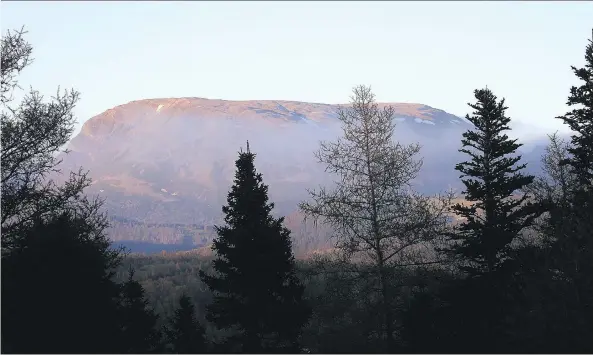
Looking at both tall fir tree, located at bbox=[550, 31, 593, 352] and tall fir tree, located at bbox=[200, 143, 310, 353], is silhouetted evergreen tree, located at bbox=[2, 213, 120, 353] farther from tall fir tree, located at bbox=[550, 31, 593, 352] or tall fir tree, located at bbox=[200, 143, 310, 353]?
tall fir tree, located at bbox=[550, 31, 593, 352]

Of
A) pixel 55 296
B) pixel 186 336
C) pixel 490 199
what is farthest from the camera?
pixel 186 336

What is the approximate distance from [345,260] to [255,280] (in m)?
3.35

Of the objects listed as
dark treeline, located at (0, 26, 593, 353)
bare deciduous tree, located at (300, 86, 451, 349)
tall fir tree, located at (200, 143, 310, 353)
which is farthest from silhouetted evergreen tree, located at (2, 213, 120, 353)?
bare deciduous tree, located at (300, 86, 451, 349)

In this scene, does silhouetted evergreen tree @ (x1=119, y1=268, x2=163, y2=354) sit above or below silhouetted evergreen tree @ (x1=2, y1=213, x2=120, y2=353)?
below

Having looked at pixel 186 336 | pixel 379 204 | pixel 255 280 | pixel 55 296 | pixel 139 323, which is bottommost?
pixel 186 336

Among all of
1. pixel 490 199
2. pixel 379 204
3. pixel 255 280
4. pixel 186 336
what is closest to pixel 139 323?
Answer: pixel 186 336

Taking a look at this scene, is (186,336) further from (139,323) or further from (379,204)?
(379,204)

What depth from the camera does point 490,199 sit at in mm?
18781

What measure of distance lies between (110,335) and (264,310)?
4534 mm

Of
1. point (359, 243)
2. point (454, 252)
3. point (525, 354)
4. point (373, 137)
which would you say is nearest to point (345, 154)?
point (373, 137)

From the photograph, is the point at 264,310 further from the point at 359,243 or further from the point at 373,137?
the point at 373,137

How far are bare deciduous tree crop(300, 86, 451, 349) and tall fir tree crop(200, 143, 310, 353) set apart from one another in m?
2.00

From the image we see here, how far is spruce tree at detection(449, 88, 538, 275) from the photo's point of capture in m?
18.2

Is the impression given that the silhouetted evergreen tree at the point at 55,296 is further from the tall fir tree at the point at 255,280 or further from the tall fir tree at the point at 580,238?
the tall fir tree at the point at 580,238
